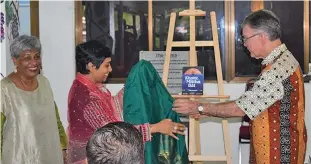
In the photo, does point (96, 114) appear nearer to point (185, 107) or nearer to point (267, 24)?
point (185, 107)

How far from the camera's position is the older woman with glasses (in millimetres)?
2822

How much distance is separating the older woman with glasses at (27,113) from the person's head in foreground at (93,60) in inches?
12.3

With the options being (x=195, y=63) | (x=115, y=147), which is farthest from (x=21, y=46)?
(x=115, y=147)

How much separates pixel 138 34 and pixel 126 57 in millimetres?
286

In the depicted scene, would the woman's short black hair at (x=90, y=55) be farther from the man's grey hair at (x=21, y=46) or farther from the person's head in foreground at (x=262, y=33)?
the person's head in foreground at (x=262, y=33)

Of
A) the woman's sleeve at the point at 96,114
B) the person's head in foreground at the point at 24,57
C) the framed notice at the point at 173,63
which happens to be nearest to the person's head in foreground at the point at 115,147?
the woman's sleeve at the point at 96,114

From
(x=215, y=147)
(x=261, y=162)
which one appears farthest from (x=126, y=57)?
(x=261, y=162)

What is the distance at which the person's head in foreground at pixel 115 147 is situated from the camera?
1.52 metres

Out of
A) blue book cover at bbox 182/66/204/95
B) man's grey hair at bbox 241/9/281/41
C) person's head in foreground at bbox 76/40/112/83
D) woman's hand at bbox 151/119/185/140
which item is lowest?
woman's hand at bbox 151/119/185/140

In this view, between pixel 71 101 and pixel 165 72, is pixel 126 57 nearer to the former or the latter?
pixel 165 72

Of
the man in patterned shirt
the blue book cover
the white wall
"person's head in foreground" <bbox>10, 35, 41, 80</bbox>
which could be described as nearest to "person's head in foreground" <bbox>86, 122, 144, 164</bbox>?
the man in patterned shirt

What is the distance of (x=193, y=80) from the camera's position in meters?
3.48

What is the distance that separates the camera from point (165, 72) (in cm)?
375

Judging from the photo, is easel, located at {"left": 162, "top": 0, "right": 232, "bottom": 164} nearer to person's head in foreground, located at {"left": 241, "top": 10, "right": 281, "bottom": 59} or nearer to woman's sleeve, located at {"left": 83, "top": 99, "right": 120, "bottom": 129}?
person's head in foreground, located at {"left": 241, "top": 10, "right": 281, "bottom": 59}
